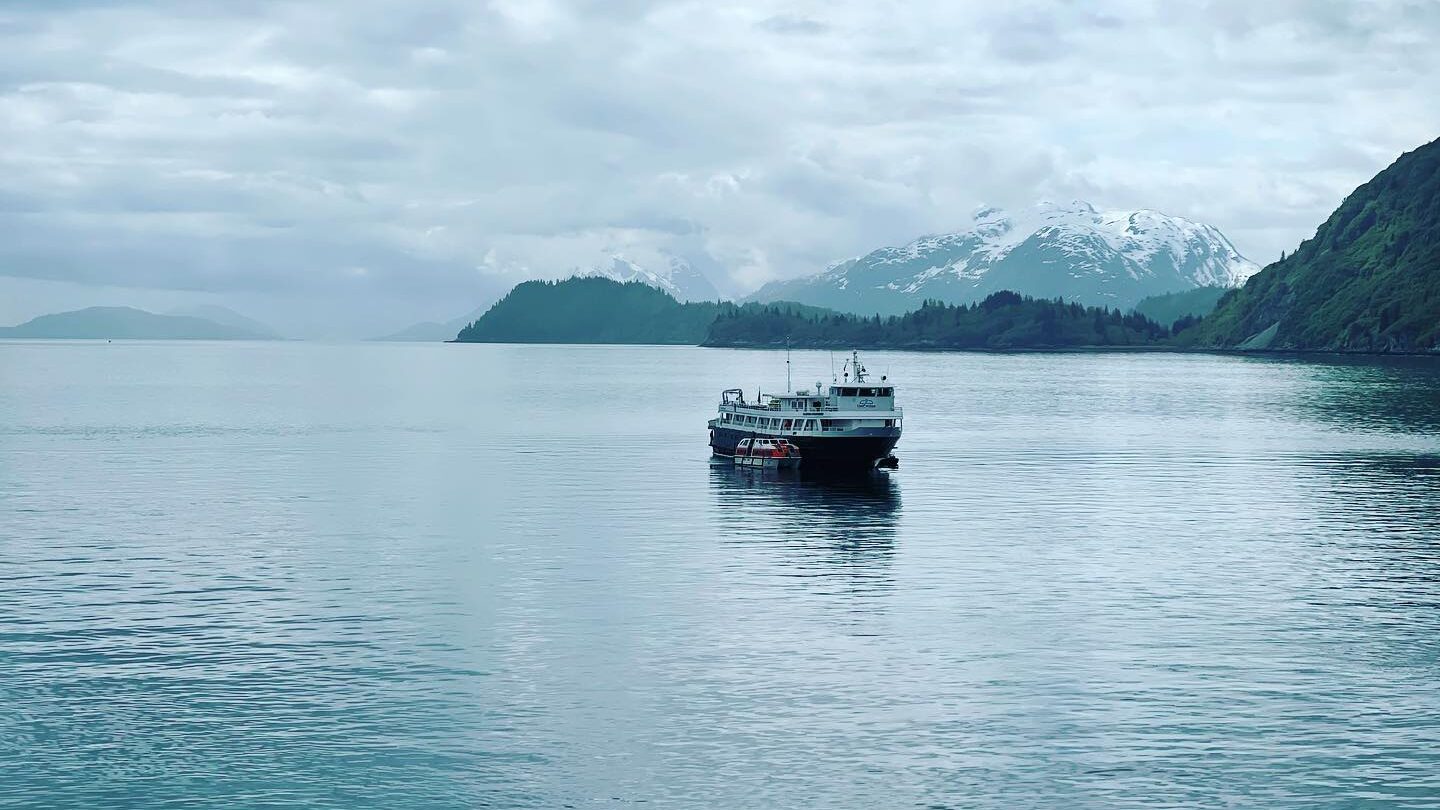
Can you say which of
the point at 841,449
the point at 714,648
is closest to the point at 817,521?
the point at 841,449

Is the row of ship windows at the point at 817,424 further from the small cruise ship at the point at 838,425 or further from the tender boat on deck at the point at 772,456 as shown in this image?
the tender boat on deck at the point at 772,456

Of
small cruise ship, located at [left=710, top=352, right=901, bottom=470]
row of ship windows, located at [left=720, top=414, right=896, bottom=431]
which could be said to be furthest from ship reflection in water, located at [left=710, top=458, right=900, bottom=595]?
row of ship windows, located at [left=720, top=414, right=896, bottom=431]

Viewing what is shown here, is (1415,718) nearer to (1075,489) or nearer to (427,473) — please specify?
(1075,489)

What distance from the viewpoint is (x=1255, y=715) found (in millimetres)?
50812

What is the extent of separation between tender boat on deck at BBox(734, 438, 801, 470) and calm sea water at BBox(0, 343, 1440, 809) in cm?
2103

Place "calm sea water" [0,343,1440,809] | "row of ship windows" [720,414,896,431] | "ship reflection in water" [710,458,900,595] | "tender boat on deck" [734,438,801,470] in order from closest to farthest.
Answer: "calm sea water" [0,343,1440,809], "ship reflection in water" [710,458,900,595], "row of ship windows" [720,414,896,431], "tender boat on deck" [734,438,801,470]

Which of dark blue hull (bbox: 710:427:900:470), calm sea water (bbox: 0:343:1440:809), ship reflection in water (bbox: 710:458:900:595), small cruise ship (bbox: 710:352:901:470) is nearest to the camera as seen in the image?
calm sea water (bbox: 0:343:1440:809)

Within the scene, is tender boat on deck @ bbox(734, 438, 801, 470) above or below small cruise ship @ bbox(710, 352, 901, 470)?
below

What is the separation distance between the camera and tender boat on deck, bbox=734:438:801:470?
142750 mm

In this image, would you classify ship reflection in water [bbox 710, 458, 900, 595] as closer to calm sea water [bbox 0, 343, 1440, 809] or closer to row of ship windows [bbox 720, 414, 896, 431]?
calm sea water [bbox 0, 343, 1440, 809]

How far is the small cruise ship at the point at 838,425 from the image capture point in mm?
140250

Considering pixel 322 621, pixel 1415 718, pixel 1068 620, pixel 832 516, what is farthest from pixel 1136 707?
pixel 832 516

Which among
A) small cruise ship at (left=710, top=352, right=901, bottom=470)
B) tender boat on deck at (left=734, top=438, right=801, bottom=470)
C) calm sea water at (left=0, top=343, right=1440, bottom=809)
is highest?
small cruise ship at (left=710, top=352, right=901, bottom=470)

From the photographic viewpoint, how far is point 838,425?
14312 cm
